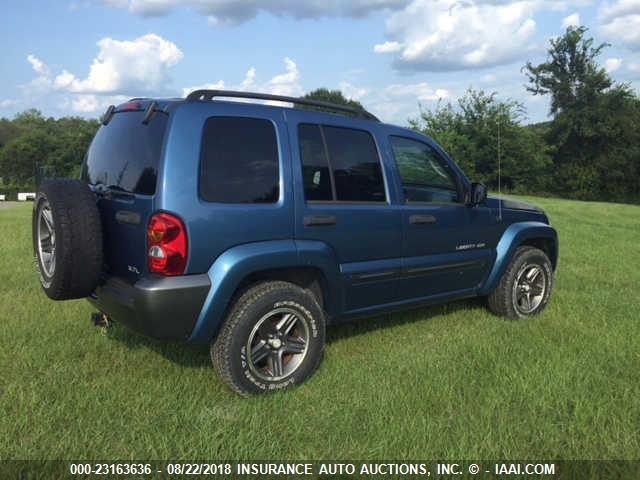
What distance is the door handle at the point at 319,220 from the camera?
143 inches

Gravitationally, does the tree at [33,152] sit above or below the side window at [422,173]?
above

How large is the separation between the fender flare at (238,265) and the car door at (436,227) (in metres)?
1.02

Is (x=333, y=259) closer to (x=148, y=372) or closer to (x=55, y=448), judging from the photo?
(x=148, y=372)

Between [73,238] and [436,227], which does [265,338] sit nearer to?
[73,238]

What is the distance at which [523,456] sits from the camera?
2.83 meters

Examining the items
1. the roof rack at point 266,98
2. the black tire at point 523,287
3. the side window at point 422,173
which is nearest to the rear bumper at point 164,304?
the roof rack at point 266,98

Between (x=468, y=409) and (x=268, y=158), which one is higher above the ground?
(x=268, y=158)

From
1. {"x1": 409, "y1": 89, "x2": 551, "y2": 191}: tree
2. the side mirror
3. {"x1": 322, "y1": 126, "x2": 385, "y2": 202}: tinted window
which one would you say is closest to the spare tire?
{"x1": 322, "y1": 126, "x2": 385, "y2": 202}: tinted window

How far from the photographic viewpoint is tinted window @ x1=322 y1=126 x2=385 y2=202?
3.92m

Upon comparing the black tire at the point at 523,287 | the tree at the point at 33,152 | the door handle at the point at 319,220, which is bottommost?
the black tire at the point at 523,287

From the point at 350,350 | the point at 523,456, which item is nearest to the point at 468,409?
the point at 523,456

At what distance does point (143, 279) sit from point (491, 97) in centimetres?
4331

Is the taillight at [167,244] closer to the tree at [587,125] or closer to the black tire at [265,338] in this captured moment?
the black tire at [265,338]

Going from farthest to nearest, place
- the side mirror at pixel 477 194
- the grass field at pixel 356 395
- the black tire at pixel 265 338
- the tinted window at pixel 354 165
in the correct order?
the side mirror at pixel 477 194
the tinted window at pixel 354 165
the black tire at pixel 265 338
the grass field at pixel 356 395
